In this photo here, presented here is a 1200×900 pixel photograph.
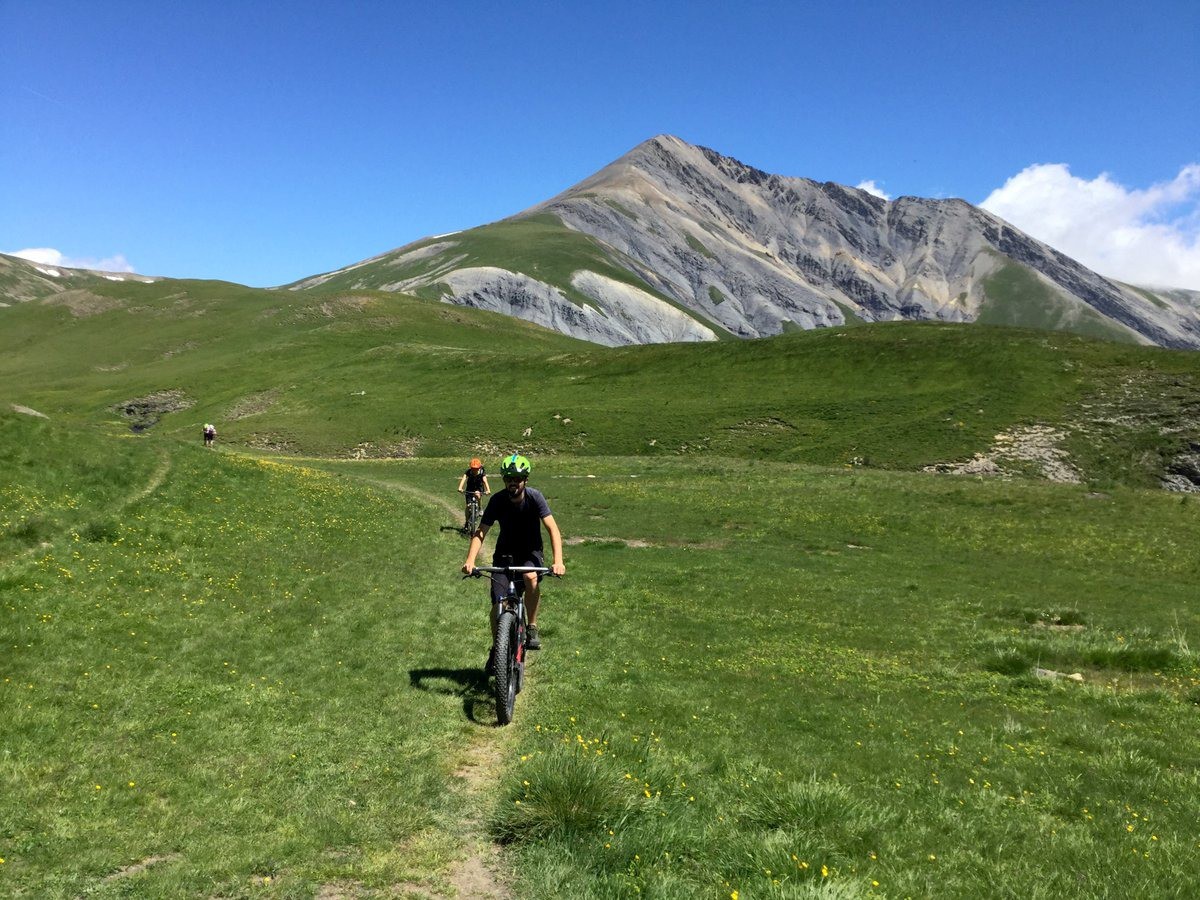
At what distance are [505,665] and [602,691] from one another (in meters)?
3.05

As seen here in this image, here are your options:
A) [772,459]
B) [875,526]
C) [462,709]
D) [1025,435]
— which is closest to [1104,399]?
[1025,435]

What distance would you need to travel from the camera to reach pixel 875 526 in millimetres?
37688

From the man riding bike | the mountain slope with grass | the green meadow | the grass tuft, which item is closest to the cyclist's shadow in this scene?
the green meadow

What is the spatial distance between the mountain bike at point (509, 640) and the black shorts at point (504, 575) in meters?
0.04

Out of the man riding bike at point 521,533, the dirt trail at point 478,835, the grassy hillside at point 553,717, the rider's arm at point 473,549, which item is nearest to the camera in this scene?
the dirt trail at point 478,835

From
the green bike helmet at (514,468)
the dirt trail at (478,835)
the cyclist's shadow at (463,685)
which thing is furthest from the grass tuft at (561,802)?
the green bike helmet at (514,468)

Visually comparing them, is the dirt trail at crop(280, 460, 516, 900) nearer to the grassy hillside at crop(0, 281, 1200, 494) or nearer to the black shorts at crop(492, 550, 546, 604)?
the black shorts at crop(492, 550, 546, 604)

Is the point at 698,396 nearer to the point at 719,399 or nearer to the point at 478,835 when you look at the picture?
the point at 719,399

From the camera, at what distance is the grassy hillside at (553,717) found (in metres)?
7.85

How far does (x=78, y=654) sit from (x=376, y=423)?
6599 cm

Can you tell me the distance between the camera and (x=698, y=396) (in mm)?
76438

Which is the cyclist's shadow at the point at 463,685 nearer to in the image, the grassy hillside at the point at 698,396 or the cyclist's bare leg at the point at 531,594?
the cyclist's bare leg at the point at 531,594

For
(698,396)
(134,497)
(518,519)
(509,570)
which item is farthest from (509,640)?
(698,396)

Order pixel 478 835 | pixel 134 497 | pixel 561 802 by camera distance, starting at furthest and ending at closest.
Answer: pixel 134 497
pixel 561 802
pixel 478 835
